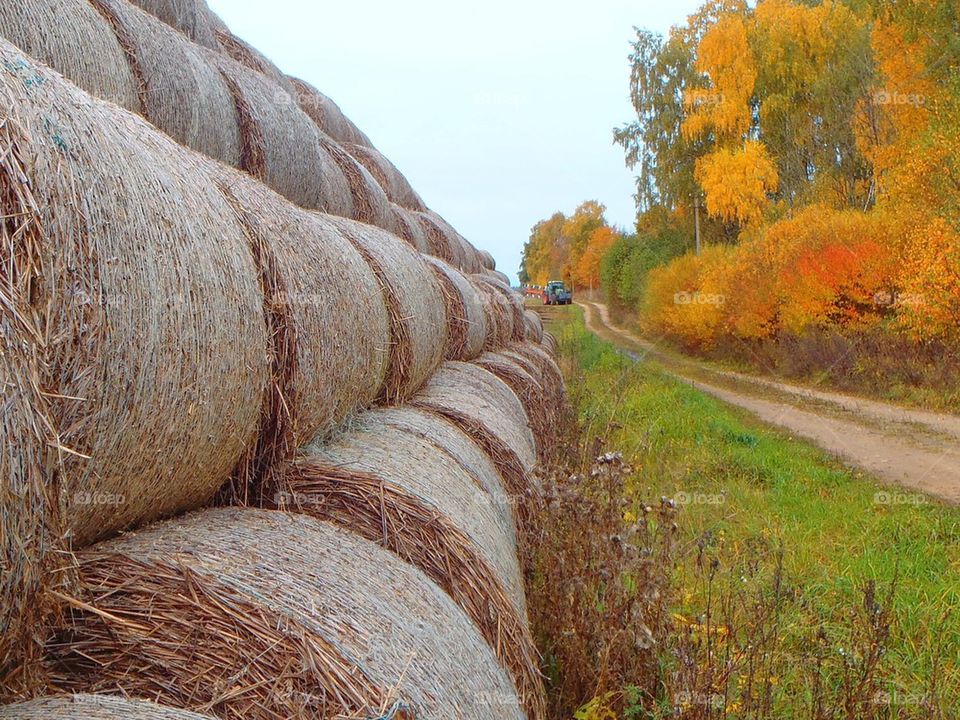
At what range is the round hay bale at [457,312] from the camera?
606cm

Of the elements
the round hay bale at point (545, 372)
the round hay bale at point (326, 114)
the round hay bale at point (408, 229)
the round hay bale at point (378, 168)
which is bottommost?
the round hay bale at point (545, 372)

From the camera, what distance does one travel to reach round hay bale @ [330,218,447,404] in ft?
13.6

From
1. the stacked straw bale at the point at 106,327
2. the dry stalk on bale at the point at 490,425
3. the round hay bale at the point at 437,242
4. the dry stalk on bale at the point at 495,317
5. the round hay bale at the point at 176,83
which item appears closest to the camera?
the stacked straw bale at the point at 106,327

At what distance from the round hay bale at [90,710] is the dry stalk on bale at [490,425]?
2.82m

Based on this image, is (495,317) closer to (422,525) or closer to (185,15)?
(185,15)

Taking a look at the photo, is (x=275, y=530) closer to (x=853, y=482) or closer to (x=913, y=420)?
(x=853, y=482)

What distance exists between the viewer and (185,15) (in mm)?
4695

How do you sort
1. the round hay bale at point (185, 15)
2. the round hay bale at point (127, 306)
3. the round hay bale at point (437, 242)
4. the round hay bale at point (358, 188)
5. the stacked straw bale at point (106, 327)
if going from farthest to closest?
the round hay bale at point (437, 242) → the round hay bale at point (358, 188) → the round hay bale at point (185, 15) → the round hay bale at point (127, 306) → the stacked straw bale at point (106, 327)

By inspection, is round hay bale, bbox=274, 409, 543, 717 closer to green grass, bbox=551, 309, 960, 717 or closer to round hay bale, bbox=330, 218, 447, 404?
green grass, bbox=551, 309, 960, 717

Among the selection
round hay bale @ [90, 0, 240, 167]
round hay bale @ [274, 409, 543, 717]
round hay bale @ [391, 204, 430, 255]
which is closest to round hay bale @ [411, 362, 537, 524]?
round hay bale @ [274, 409, 543, 717]

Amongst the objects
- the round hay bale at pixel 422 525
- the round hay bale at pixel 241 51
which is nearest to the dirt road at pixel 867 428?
the round hay bale at pixel 422 525

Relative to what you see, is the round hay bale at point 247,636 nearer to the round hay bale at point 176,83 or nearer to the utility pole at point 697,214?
the round hay bale at point 176,83

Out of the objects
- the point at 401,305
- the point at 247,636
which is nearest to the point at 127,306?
the point at 247,636

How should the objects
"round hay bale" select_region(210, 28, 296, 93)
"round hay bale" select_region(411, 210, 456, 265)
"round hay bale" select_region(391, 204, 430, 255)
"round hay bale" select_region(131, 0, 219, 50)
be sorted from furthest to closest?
1. "round hay bale" select_region(411, 210, 456, 265)
2. "round hay bale" select_region(391, 204, 430, 255)
3. "round hay bale" select_region(210, 28, 296, 93)
4. "round hay bale" select_region(131, 0, 219, 50)
